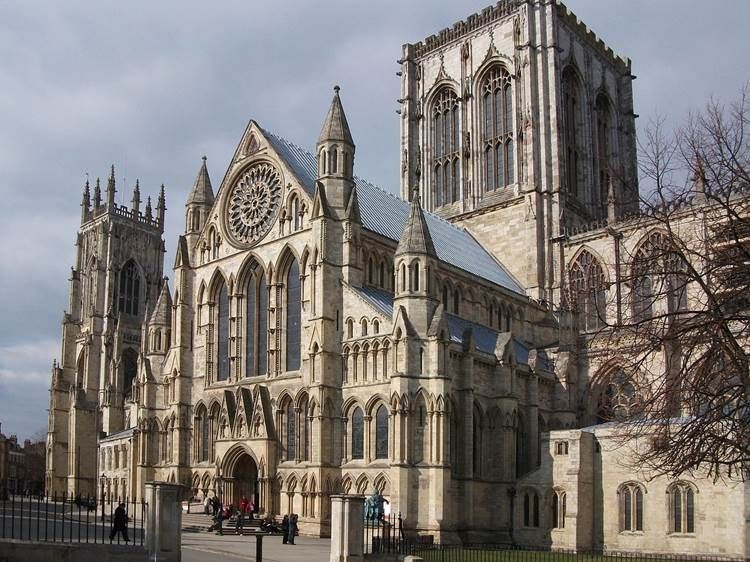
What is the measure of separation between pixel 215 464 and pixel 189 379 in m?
5.63

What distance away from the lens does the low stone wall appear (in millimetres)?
21812

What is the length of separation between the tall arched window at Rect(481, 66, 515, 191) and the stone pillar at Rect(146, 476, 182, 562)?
45201 millimetres

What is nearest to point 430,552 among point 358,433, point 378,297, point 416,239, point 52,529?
point 358,433

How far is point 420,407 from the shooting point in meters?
40.8

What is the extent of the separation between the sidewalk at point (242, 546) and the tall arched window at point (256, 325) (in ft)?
26.5

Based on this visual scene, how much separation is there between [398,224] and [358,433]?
1471 centimetres

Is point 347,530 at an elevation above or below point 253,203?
below

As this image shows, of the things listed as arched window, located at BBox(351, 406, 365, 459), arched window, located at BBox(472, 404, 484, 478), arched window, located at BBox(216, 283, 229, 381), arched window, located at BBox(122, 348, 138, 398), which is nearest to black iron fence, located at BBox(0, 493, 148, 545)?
arched window, located at BBox(216, 283, 229, 381)

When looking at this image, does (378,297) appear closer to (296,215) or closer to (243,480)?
(296,215)

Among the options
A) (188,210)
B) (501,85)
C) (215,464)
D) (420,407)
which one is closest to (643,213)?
(420,407)

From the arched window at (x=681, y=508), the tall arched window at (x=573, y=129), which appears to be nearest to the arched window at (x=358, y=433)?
the arched window at (x=681, y=508)

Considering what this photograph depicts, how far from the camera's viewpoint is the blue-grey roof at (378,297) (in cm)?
4350

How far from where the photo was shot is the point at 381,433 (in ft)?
138

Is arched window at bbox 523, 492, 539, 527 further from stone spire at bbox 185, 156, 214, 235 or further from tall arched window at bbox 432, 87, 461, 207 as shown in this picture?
tall arched window at bbox 432, 87, 461, 207
